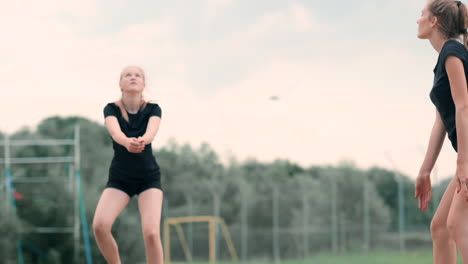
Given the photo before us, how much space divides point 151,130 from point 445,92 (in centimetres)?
254

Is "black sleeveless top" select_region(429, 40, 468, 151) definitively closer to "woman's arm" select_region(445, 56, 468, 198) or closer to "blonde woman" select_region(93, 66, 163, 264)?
"woman's arm" select_region(445, 56, 468, 198)

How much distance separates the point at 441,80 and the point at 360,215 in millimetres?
18643

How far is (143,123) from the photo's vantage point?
19.6 ft

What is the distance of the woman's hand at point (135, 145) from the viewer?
17.9 feet

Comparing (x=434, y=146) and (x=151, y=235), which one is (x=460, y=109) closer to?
(x=434, y=146)

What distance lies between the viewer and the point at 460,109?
4.13 meters

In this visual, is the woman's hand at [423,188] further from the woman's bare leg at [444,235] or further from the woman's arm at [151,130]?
the woman's arm at [151,130]

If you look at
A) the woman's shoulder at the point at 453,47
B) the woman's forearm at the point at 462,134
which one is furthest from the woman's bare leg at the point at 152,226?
the woman's shoulder at the point at 453,47

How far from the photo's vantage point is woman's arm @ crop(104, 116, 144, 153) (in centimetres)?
545

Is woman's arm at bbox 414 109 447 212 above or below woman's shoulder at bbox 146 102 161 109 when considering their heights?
below

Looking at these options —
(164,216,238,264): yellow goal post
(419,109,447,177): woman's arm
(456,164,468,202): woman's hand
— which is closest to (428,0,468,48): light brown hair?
(419,109,447,177): woman's arm

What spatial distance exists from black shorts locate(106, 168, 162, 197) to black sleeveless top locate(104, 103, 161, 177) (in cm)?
3

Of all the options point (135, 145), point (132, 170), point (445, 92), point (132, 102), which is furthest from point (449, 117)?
point (132, 102)

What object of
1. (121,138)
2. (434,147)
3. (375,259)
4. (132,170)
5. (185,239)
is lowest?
(375,259)
